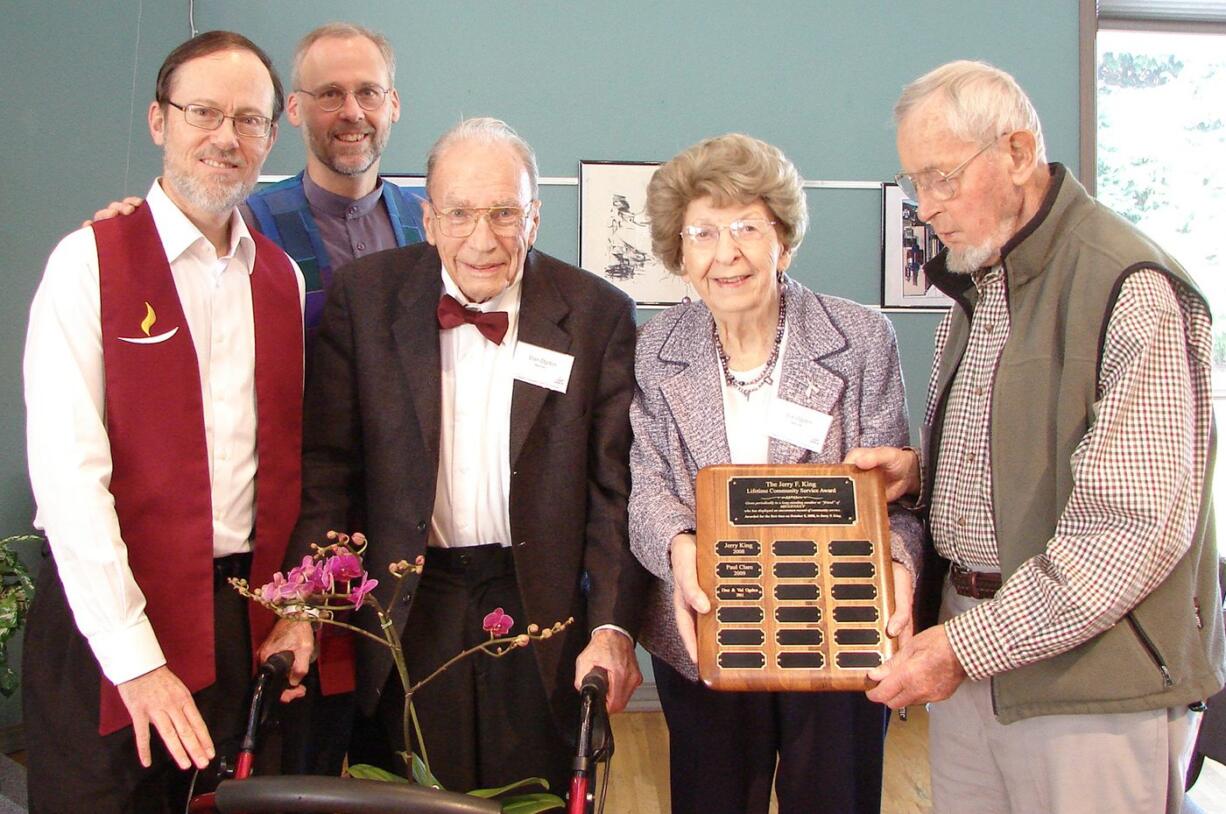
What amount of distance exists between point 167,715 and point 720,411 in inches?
45.9

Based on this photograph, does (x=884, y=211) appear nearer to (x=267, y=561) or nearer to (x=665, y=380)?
(x=665, y=380)

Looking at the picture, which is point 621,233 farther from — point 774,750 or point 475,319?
point 774,750

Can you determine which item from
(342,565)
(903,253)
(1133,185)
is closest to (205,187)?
(342,565)

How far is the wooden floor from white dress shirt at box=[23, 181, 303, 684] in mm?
2200

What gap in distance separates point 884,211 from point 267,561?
343 cm

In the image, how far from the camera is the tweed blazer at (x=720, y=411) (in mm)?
1962

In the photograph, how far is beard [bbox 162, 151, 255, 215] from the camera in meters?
1.97

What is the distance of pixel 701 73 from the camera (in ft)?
14.6

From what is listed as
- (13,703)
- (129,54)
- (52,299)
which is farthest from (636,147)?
(13,703)

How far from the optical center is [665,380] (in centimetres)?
206

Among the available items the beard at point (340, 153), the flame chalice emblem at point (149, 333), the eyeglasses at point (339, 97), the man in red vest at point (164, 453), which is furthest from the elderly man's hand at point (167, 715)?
the eyeglasses at point (339, 97)

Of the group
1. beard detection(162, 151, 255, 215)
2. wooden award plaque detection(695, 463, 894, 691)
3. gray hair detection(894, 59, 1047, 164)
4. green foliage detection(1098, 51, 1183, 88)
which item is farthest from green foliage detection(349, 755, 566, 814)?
green foliage detection(1098, 51, 1183, 88)

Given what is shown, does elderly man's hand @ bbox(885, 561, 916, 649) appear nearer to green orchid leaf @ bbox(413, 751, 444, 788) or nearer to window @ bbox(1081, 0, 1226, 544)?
green orchid leaf @ bbox(413, 751, 444, 788)

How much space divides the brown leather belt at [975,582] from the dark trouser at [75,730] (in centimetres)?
140
